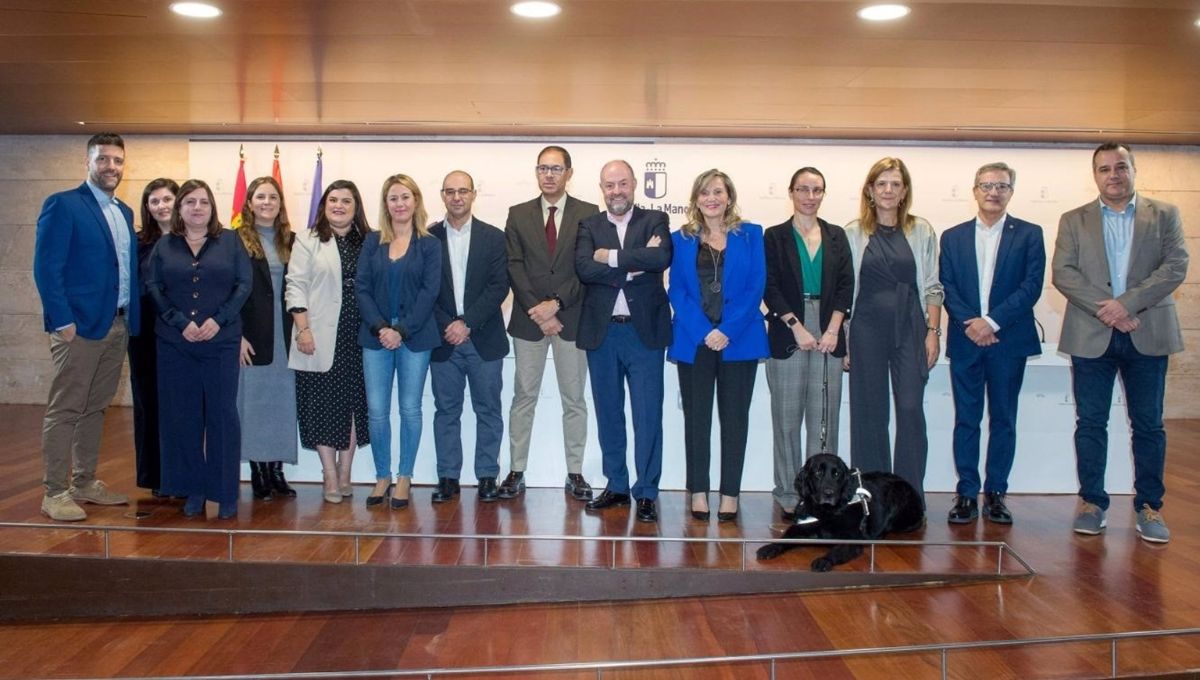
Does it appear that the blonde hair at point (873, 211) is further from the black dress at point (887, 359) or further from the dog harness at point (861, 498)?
the dog harness at point (861, 498)

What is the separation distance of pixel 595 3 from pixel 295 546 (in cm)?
270

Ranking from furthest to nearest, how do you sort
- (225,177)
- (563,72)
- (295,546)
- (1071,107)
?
(225,177)
(1071,107)
(563,72)
(295,546)

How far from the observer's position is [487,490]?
16.3 feet

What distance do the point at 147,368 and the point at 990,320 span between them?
12.7 feet

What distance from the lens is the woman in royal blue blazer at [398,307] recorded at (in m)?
4.68

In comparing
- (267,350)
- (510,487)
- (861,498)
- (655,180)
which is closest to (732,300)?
(861,498)

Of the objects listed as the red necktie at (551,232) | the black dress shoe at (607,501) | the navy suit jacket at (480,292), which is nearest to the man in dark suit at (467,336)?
the navy suit jacket at (480,292)

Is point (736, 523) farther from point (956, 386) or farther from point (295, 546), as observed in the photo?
point (295, 546)

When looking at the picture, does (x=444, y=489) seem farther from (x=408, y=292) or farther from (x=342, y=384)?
(x=408, y=292)

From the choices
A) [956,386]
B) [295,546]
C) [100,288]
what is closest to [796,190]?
[956,386]

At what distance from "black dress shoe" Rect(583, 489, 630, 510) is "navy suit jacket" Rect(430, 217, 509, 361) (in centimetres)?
81

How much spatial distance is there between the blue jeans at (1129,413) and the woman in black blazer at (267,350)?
3.67m

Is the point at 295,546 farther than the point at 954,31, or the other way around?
the point at 954,31

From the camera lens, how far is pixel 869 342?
460cm
